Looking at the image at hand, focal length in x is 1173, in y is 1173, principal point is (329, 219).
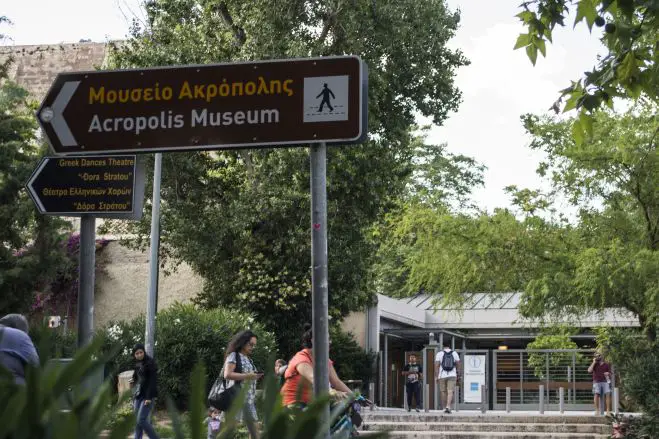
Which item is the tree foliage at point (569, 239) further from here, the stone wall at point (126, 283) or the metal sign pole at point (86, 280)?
the metal sign pole at point (86, 280)

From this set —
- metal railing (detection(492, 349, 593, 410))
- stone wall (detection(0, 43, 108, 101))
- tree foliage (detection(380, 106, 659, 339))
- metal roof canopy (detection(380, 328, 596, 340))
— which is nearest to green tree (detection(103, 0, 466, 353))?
tree foliage (detection(380, 106, 659, 339))

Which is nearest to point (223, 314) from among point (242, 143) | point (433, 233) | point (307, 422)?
point (433, 233)

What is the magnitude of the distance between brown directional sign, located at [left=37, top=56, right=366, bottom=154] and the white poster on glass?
24.2 m

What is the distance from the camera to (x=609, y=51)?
6.91 metres

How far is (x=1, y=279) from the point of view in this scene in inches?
1107

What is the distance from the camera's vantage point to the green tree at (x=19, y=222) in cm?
2892

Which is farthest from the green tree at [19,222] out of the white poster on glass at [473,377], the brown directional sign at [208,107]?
the brown directional sign at [208,107]

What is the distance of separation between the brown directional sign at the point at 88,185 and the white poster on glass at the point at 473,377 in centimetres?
2399

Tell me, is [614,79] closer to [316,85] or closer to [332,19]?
[316,85]

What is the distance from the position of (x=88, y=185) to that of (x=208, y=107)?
0.89 meters

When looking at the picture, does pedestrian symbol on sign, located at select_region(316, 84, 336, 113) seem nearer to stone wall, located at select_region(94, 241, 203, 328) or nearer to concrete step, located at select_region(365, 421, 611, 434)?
concrete step, located at select_region(365, 421, 611, 434)

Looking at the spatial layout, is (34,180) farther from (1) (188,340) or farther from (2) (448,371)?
(2) (448,371)

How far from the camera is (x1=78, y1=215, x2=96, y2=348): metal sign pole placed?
6.54 m

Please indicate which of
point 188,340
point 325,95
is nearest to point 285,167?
point 188,340
